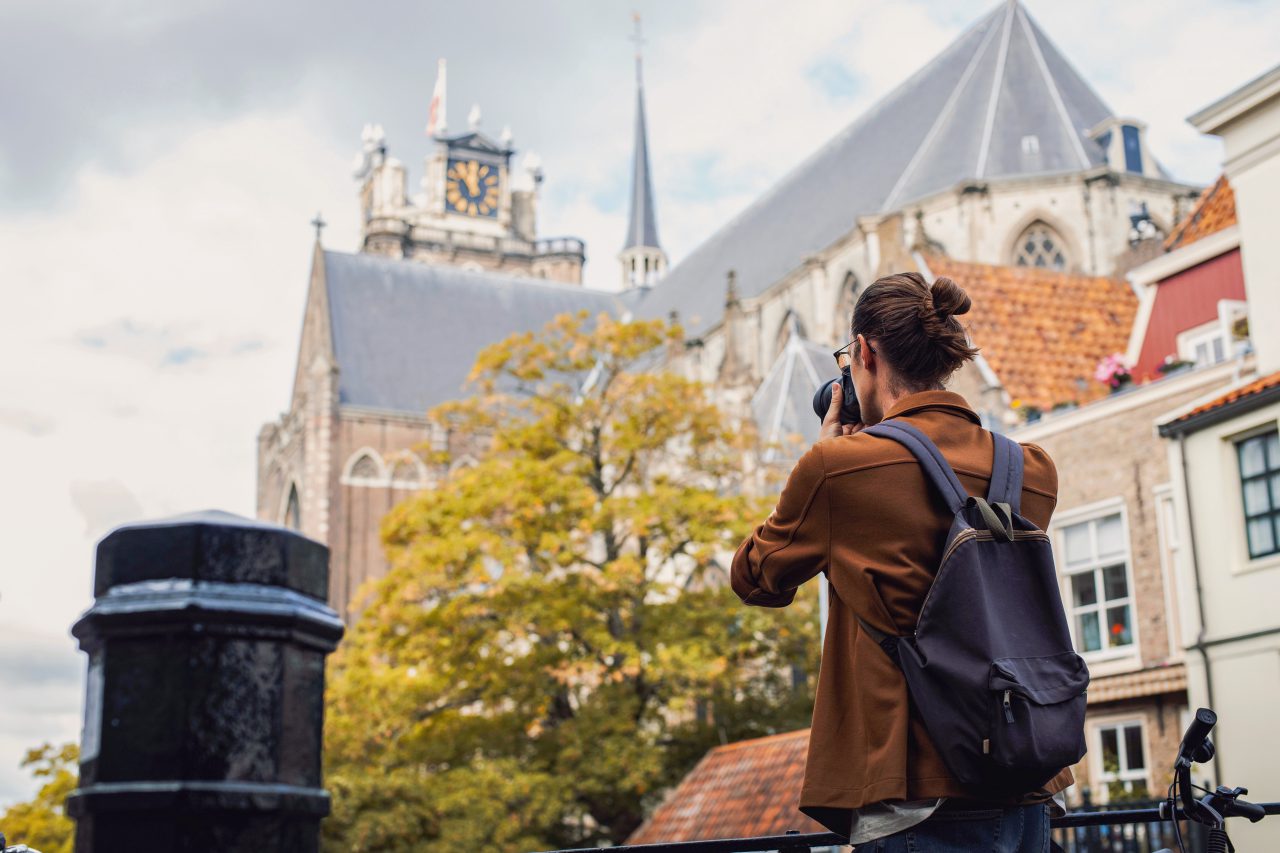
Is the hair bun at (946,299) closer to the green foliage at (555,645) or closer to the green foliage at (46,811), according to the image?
the green foliage at (555,645)

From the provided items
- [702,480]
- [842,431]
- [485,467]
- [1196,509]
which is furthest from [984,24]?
[842,431]

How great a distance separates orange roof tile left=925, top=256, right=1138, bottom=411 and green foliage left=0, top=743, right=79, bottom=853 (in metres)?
19.3

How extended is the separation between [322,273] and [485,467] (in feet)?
117

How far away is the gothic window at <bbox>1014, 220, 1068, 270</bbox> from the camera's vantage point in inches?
1465

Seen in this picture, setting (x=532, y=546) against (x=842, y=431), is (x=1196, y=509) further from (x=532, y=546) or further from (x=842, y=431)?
(x=842, y=431)

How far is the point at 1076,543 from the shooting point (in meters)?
18.0

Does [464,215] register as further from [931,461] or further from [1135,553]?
[931,461]

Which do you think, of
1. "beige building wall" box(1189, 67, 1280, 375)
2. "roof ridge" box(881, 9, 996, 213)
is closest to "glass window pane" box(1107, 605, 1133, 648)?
"beige building wall" box(1189, 67, 1280, 375)

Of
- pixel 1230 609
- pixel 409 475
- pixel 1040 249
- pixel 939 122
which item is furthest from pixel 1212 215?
pixel 409 475

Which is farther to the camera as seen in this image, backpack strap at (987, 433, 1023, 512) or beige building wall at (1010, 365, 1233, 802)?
beige building wall at (1010, 365, 1233, 802)

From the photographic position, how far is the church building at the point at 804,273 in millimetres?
26141

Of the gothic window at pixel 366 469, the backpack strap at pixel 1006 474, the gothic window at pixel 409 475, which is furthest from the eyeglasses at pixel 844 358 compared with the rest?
the gothic window at pixel 366 469

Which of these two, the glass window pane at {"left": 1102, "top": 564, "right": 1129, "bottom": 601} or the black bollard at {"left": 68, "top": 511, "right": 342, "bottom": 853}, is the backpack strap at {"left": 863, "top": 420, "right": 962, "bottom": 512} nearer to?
the black bollard at {"left": 68, "top": 511, "right": 342, "bottom": 853}

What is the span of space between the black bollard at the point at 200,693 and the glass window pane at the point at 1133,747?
53.5 ft
